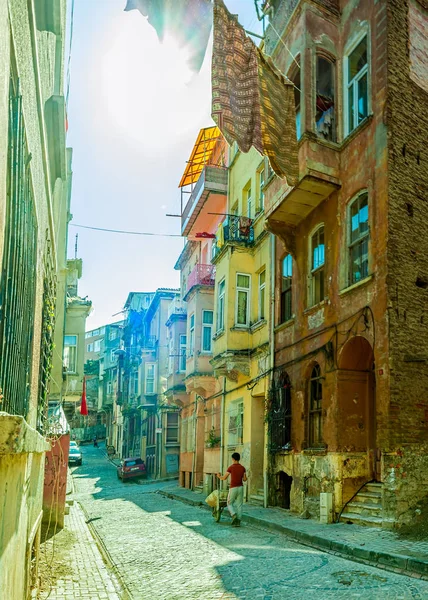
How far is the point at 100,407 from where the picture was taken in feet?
284

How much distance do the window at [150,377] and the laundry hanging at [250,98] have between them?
124 ft

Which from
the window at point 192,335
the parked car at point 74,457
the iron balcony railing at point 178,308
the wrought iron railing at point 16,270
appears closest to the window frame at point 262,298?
the window at point 192,335

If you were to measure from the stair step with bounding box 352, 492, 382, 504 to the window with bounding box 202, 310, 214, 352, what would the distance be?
15450 millimetres

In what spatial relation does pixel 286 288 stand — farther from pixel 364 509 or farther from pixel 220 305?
pixel 364 509

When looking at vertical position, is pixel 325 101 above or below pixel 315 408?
above

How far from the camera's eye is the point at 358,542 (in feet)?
36.8

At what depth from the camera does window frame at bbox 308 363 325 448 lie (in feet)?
55.3

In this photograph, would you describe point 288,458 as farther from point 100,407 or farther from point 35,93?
point 100,407

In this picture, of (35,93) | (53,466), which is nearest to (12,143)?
(35,93)

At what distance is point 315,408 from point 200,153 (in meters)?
19.1

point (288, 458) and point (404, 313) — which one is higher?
point (404, 313)

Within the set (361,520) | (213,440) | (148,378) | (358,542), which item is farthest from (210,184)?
(148,378)

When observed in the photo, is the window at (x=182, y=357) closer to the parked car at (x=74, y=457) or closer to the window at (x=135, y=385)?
the parked car at (x=74, y=457)

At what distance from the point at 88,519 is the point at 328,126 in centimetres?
1288
